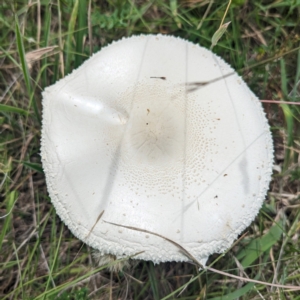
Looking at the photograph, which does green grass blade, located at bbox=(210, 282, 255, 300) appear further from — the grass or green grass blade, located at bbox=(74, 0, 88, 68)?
green grass blade, located at bbox=(74, 0, 88, 68)

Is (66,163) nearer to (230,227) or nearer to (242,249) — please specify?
(230,227)

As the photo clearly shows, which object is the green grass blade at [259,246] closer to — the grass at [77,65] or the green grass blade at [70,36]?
the grass at [77,65]

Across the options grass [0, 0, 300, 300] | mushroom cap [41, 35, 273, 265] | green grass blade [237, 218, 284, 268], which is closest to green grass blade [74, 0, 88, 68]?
grass [0, 0, 300, 300]

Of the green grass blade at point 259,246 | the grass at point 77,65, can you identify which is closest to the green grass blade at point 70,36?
the grass at point 77,65

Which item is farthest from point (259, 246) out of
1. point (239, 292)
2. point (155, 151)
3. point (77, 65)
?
point (77, 65)

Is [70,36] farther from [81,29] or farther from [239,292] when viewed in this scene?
[239,292]

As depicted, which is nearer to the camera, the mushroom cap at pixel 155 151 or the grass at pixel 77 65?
the mushroom cap at pixel 155 151
